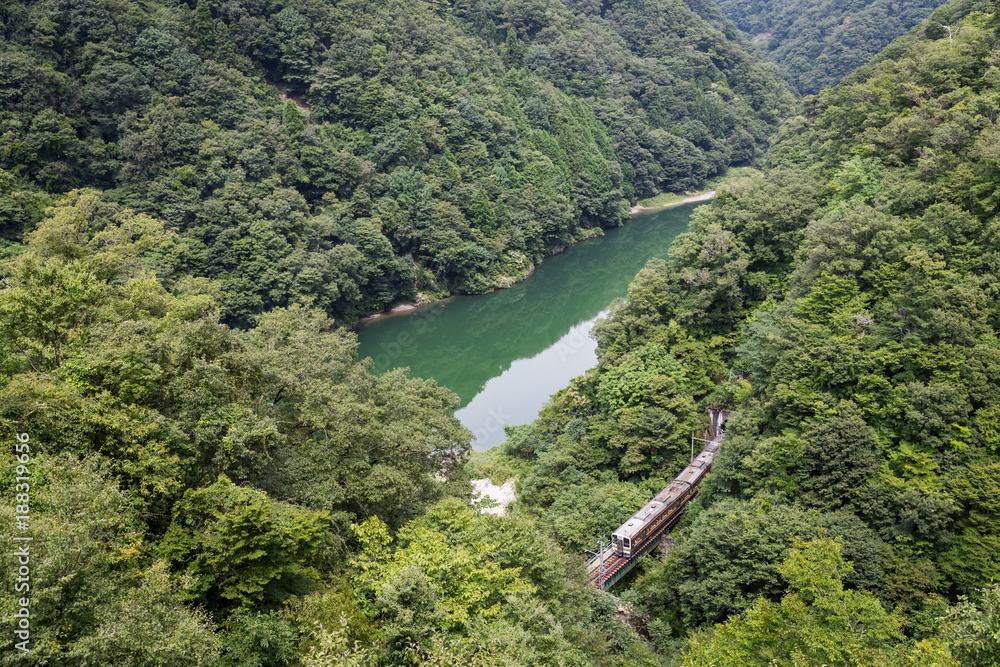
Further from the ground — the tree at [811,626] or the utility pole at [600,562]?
the tree at [811,626]

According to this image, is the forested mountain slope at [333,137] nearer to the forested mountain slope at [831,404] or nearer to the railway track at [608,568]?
the forested mountain slope at [831,404]

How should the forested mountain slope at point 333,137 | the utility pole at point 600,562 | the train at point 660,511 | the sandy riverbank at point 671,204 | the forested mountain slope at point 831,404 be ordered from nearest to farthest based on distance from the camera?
the forested mountain slope at point 831,404, the utility pole at point 600,562, the train at point 660,511, the forested mountain slope at point 333,137, the sandy riverbank at point 671,204

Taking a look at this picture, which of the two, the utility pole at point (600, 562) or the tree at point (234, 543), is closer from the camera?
the tree at point (234, 543)

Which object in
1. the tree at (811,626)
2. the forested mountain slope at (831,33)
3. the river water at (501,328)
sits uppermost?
the forested mountain slope at (831,33)

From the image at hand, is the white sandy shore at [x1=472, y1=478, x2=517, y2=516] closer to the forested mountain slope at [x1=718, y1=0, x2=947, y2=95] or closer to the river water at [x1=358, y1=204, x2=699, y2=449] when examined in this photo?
the river water at [x1=358, y1=204, x2=699, y2=449]

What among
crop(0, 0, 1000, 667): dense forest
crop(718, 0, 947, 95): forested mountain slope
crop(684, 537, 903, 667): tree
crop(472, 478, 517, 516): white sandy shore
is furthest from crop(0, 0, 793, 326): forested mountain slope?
crop(718, 0, 947, 95): forested mountain slope
